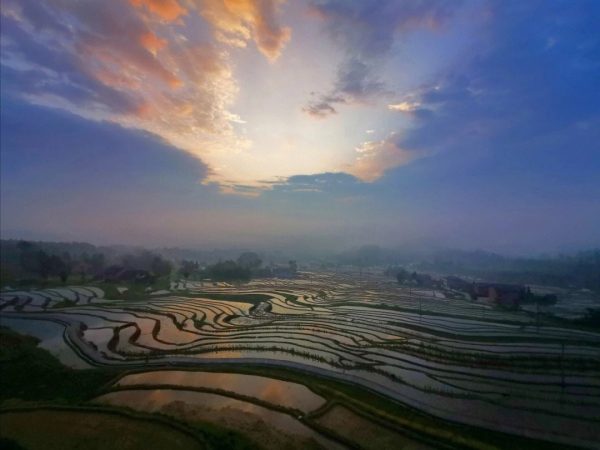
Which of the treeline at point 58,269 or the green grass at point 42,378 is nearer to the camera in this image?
the green grass at point 42,378

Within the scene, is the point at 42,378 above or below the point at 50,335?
above

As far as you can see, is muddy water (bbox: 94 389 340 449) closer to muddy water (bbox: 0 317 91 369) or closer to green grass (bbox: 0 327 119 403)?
green grass (bbox: 0 327 119 403)

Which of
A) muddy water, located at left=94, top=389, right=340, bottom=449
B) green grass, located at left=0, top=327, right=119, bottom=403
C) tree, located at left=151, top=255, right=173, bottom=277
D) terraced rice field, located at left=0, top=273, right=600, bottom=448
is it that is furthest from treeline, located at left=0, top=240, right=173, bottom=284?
muddy water, located at left=94, top=389, right=340, bottom=449

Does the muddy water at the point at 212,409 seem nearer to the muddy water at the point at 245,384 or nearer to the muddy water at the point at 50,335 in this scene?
the muddy water at the point at 245,384

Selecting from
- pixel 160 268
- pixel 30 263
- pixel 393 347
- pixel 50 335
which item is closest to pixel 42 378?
pixel 50 335

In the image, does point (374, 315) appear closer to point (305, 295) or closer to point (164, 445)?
point (305, 295)

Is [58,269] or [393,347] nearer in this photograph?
[393,347]

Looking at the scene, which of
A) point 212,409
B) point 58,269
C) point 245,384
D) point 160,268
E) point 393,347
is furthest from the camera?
point 160,268

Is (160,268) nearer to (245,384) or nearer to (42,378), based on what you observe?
(42,378)

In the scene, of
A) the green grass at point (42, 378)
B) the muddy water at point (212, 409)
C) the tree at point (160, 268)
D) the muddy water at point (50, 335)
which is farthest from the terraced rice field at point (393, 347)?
the tree at point (160, 268)
